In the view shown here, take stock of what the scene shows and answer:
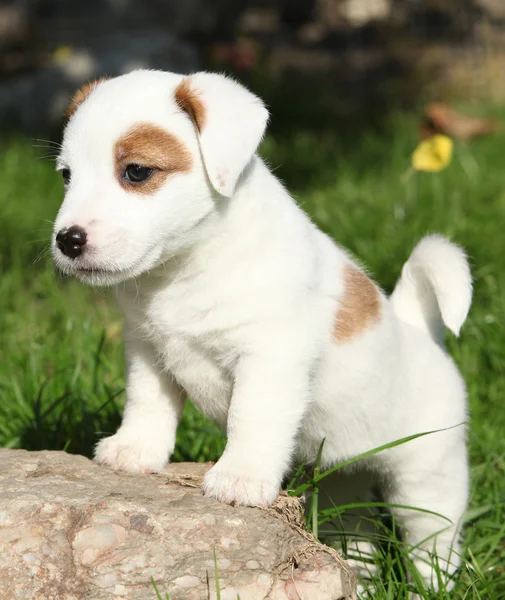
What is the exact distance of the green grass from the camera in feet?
12.1

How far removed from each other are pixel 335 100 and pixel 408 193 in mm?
4027

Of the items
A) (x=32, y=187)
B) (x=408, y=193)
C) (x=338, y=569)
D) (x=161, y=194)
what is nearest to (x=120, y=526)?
(x=338, y=569)

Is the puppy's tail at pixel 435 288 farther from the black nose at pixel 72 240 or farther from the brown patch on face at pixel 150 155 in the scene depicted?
the black nose at pixel 72 240

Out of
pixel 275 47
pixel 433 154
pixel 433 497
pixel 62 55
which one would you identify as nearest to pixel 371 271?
pixel 433 154

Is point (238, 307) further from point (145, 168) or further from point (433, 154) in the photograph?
point (433, 154)

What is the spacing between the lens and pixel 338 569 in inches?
96.7

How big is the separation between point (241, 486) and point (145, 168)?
102 centimetres

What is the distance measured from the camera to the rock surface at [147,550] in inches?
91.4

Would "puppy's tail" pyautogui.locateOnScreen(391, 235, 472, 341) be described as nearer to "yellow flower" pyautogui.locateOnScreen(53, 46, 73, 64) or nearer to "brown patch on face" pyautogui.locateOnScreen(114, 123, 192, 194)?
"brown patch on face" pyautogui.locateOnScreen(114, 123, 192, 194)

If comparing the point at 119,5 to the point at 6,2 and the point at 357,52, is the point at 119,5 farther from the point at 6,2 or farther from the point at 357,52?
the point at 357,52

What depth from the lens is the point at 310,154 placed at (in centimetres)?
790

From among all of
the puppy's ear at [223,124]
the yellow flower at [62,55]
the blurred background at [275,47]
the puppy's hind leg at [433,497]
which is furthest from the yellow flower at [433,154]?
the yellow flower at [62,55]

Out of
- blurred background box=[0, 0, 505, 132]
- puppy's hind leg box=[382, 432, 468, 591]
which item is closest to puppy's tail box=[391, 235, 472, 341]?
puppy's hind leg box=[382, 432, 468, 591]

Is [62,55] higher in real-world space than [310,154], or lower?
higher
